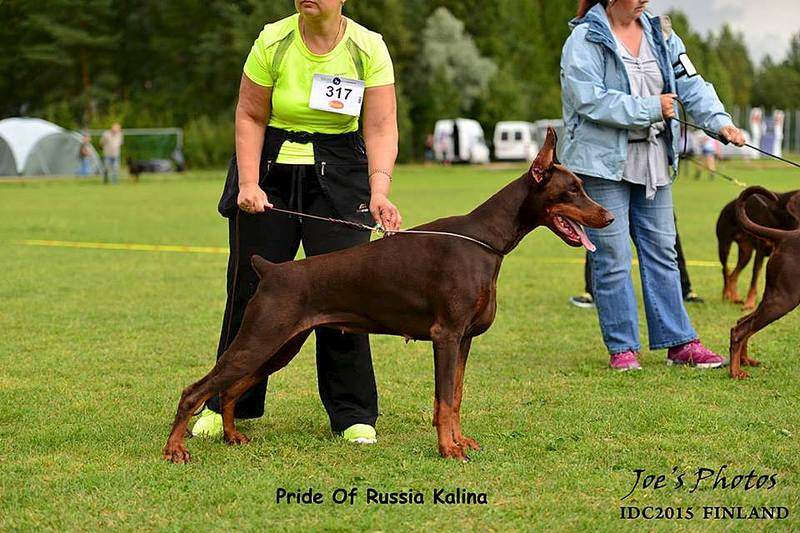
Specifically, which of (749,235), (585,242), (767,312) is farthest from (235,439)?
(749,235)

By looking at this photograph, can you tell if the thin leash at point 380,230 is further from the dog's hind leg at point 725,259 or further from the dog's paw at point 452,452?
the dog's hind leg at point 725,259

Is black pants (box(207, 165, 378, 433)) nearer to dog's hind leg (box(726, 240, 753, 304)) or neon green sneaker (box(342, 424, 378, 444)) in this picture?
neon green sneaker (box(342, 424, 378, 444))

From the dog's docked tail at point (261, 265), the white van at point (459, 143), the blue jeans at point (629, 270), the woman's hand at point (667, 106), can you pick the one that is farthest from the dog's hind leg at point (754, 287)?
the white van at point (459, 143)

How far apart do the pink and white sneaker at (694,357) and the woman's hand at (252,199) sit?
3.16 meters

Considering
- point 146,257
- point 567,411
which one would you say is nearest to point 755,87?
point 146,257

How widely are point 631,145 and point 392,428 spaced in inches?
98.2

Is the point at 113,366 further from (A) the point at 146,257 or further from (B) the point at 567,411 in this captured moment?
(A) the point at 146,257

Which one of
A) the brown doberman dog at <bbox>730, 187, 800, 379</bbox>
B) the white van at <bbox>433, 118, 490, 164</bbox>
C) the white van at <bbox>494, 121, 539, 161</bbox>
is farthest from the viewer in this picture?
the white van at <bbox>494, 121, 539, 161</bbox>

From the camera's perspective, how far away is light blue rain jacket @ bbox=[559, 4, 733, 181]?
6324mm

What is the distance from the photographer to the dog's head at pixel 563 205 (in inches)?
187

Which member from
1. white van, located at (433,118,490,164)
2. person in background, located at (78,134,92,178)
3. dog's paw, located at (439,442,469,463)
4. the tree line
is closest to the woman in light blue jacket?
dog's paw, located at (439,442,469,463)

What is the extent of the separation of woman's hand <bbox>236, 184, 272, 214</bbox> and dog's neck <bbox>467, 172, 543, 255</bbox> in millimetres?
926

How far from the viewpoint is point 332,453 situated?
4770 millimetres

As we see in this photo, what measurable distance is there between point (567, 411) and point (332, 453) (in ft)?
4.57
